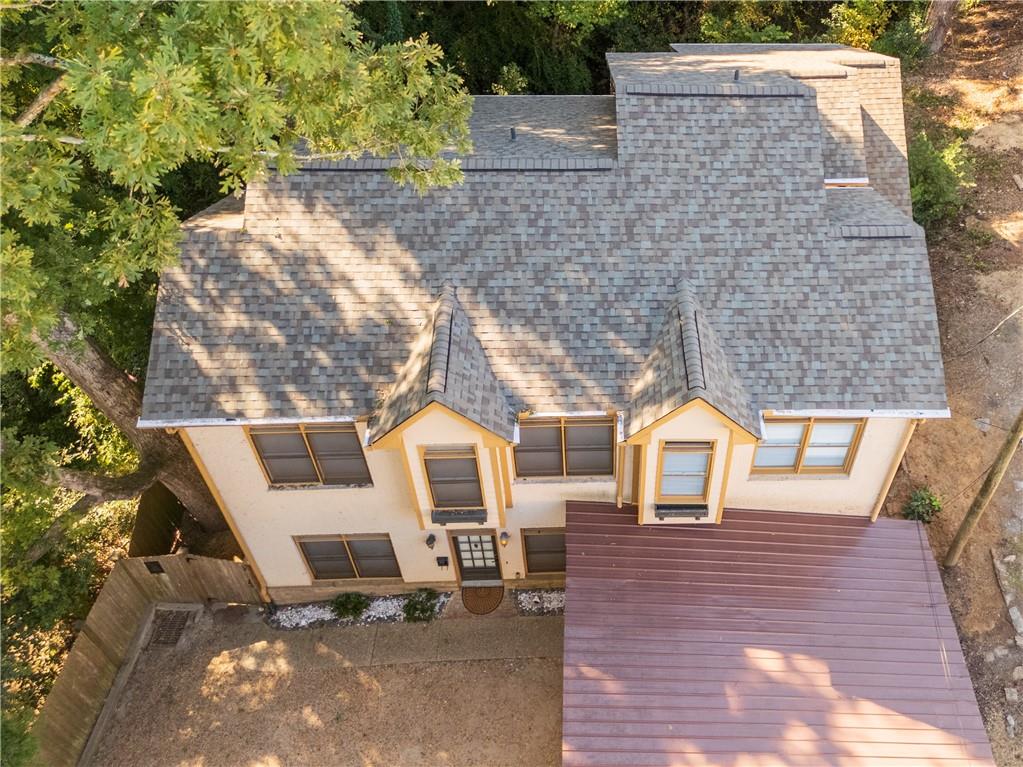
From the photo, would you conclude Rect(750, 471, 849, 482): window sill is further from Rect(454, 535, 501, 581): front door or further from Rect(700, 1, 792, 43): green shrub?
Rect(700, 1, 792, 43): green shrub

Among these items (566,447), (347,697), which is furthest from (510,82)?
(347,697)

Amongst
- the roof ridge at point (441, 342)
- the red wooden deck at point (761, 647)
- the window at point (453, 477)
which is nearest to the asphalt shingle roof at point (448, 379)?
the roof ridge at point (441, 342)

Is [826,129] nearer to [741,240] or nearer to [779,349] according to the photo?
[741,240]

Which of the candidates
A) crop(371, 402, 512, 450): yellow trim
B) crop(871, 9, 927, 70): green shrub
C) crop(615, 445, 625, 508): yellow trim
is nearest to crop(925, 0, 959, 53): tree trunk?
crop(871, 9, 927, 70): green shrub

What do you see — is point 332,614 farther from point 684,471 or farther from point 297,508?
point 684,471

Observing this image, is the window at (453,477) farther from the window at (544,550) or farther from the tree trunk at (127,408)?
the tree trunk at (127,408)

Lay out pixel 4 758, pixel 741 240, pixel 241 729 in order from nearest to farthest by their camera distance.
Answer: pixel 4 758, pixel 741 240, pixel 241 729

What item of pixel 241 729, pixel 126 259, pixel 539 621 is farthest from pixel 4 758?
pixel 539 621
